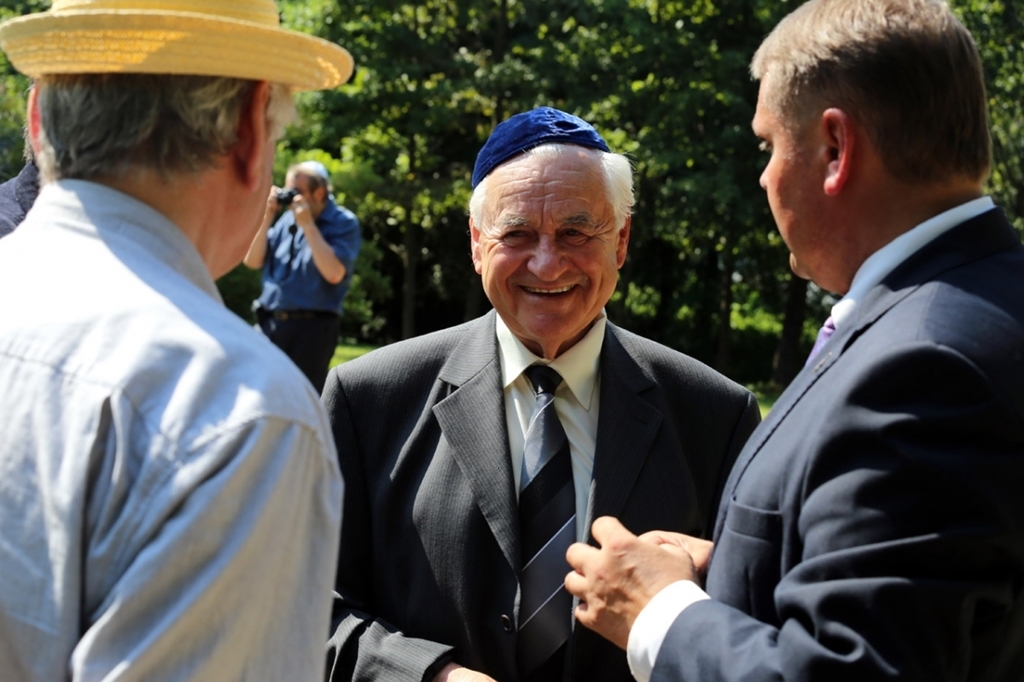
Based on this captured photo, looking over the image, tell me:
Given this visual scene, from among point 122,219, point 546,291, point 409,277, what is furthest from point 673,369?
point 409,277

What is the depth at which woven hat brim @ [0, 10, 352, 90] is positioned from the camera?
1455mm

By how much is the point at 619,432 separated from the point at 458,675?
2.20 ft

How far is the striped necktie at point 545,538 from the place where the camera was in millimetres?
2420

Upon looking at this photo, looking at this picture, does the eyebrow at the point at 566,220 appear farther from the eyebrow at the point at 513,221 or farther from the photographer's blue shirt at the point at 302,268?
the photographer's blue shirt at the point at 302,268

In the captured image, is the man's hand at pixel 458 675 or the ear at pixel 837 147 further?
the man's hand at pixel 458 675

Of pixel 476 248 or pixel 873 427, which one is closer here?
pixel 873 427

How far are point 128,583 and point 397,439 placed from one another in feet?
4.59

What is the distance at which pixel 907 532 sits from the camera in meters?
1.49

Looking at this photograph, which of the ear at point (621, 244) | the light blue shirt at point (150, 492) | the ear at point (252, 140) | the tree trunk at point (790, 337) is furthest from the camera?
the tree trunk at point (790, 337)

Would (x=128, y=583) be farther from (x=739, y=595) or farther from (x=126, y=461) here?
(x=739, y=595)

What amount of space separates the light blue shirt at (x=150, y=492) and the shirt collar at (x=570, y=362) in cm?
135

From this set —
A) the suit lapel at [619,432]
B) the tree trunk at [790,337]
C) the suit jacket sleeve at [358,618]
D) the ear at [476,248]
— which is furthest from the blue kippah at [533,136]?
the tree trunk at [790,337]

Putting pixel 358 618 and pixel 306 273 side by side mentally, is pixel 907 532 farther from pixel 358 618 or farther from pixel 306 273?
pixel 306 273

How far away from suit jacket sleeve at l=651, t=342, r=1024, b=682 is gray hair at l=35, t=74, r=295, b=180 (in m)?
0.97
